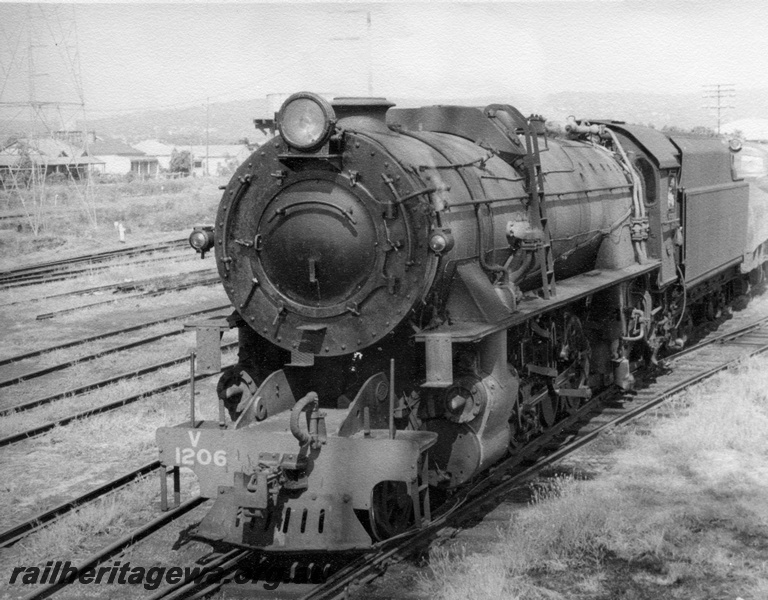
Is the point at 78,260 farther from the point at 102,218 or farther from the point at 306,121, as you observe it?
the point at 306,121

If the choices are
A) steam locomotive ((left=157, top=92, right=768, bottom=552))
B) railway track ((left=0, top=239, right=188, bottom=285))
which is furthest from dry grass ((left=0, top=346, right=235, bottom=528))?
railway track ((left=0, top=239, right=188, bottom=285))

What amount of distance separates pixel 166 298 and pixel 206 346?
545 inches

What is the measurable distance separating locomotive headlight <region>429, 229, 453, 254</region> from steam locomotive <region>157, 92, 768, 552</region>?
0.02m

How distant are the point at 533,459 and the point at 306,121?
4.49 metres

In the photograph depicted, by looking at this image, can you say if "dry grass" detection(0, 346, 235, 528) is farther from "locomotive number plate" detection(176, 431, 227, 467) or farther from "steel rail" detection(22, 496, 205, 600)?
"locomotive number plate" detection(176, 431, 227, 467)

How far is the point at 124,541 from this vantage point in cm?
721

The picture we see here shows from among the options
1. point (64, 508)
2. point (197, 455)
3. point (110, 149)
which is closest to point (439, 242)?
point (197, 455)

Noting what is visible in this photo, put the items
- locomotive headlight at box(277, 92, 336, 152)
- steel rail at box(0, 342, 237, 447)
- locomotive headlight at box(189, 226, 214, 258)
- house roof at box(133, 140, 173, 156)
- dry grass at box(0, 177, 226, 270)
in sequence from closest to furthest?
locomotive headlight at box(277, 92, 336, 152) < locomotive headlight at box(189, 226, 214, 258) < steel rail at box(0, 342, 237, 447) < dry grass at box(0, 177, 226, 270) < house roof at box(133, 140, 173, 156)

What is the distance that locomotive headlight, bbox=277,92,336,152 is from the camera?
6.84 meters

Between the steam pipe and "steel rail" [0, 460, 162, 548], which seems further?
"steel rail" [0, 460, 162, 548]

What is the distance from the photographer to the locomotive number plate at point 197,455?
6.66 metres

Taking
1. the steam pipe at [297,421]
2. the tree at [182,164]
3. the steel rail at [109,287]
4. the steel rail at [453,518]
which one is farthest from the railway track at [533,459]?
the tree at [182,164]

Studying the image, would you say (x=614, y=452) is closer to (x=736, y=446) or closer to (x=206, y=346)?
(x=736, y=446)

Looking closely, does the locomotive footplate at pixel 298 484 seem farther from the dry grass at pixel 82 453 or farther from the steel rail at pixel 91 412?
the steel rail at pixel 91 412
